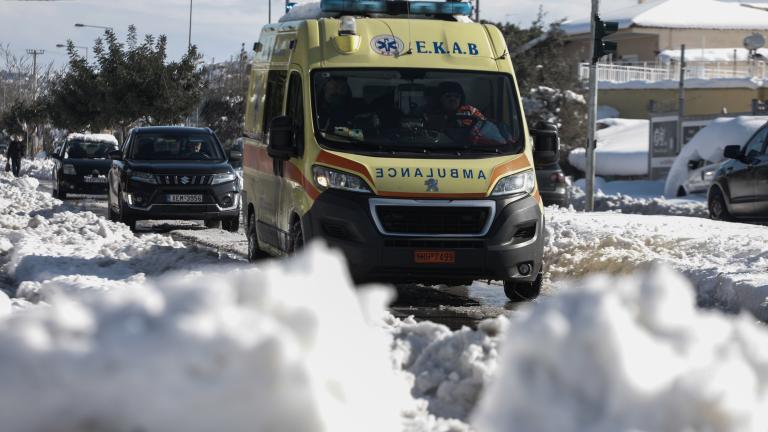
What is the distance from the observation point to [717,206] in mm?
21797

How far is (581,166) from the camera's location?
176 ft

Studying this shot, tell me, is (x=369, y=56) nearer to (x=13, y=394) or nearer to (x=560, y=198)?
(x=13, y=394)

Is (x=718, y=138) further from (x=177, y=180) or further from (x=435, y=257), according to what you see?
(x=435, y=257)

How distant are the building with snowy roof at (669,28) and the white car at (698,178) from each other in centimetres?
4465

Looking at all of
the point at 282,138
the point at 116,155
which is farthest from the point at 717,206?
the point at 282,138

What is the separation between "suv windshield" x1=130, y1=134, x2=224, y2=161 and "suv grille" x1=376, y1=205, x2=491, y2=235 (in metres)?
10.6

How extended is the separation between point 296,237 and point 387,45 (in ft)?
6.10

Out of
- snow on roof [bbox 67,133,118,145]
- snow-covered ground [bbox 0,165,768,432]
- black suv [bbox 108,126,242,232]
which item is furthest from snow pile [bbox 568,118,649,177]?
snow-covered ground [bbox 0,165,768,432]

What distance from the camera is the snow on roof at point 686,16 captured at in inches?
3142

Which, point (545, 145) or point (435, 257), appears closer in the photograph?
point (435, 257)

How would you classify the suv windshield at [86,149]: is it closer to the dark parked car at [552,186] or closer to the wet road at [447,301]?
the dark parked car at [552,186]

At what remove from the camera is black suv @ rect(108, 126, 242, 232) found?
20.6 m

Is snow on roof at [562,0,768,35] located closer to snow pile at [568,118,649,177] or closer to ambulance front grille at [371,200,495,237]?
snow pile at [568,118,649,177]

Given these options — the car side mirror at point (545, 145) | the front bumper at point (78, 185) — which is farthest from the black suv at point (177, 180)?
the front bumper at point (78, 185)
